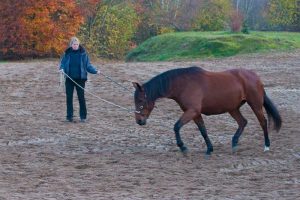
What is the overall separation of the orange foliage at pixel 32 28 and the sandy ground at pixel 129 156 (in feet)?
A: 50.6

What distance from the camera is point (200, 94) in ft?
34.7

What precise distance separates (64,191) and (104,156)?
7.82 ft

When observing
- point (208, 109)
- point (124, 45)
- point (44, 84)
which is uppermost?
point (208, 109)

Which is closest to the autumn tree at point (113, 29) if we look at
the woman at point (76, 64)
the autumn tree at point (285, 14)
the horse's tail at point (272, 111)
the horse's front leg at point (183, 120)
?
the autumn tree at point (285, 14)

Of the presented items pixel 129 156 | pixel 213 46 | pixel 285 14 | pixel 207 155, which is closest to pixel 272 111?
pixel 207 155

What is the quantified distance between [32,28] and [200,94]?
76.9 ft

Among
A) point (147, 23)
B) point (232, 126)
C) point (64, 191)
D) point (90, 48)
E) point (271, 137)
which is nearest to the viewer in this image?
point (64, 191)

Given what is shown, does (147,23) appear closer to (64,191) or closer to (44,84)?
(44,84)

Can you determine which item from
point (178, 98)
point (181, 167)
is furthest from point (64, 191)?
point (178, 98)

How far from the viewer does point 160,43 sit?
40.2m

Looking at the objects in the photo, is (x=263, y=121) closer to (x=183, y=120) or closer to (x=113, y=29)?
(x=183, y=120)

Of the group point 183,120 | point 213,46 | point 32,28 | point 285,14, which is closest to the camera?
point 183,120

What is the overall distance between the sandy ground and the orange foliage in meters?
15.4

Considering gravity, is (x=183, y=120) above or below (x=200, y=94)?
below
